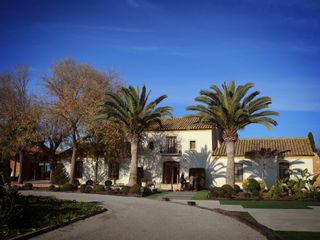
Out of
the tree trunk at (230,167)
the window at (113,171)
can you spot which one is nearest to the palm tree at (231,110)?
the tree trunk at (230,167)

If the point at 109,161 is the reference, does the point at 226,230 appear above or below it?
below

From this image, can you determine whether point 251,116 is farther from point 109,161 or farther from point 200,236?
point 200,236

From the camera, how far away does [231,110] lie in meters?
25.7

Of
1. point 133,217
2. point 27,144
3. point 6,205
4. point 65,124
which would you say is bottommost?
point 133,217

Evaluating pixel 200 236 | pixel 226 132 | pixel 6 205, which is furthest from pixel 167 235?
pixel 226 132

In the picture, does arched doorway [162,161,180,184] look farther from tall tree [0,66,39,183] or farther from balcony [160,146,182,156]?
tall tree [0,66,39,183]

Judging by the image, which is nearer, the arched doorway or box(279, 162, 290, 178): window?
box(279, 162, 290, 178): window

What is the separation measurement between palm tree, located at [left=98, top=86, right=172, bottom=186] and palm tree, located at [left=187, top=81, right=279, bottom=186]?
11.1 feet

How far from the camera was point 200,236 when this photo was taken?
9.21m

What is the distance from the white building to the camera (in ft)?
97.8

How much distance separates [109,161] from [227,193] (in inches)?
623

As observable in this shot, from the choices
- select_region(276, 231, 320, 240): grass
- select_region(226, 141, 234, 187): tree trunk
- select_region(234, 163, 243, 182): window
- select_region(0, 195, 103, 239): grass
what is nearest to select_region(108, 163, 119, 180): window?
select_region(234, 163, 243, 182): window

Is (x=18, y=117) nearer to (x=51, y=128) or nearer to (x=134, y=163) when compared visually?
(x=51, y=128)

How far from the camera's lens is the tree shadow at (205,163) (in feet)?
104
